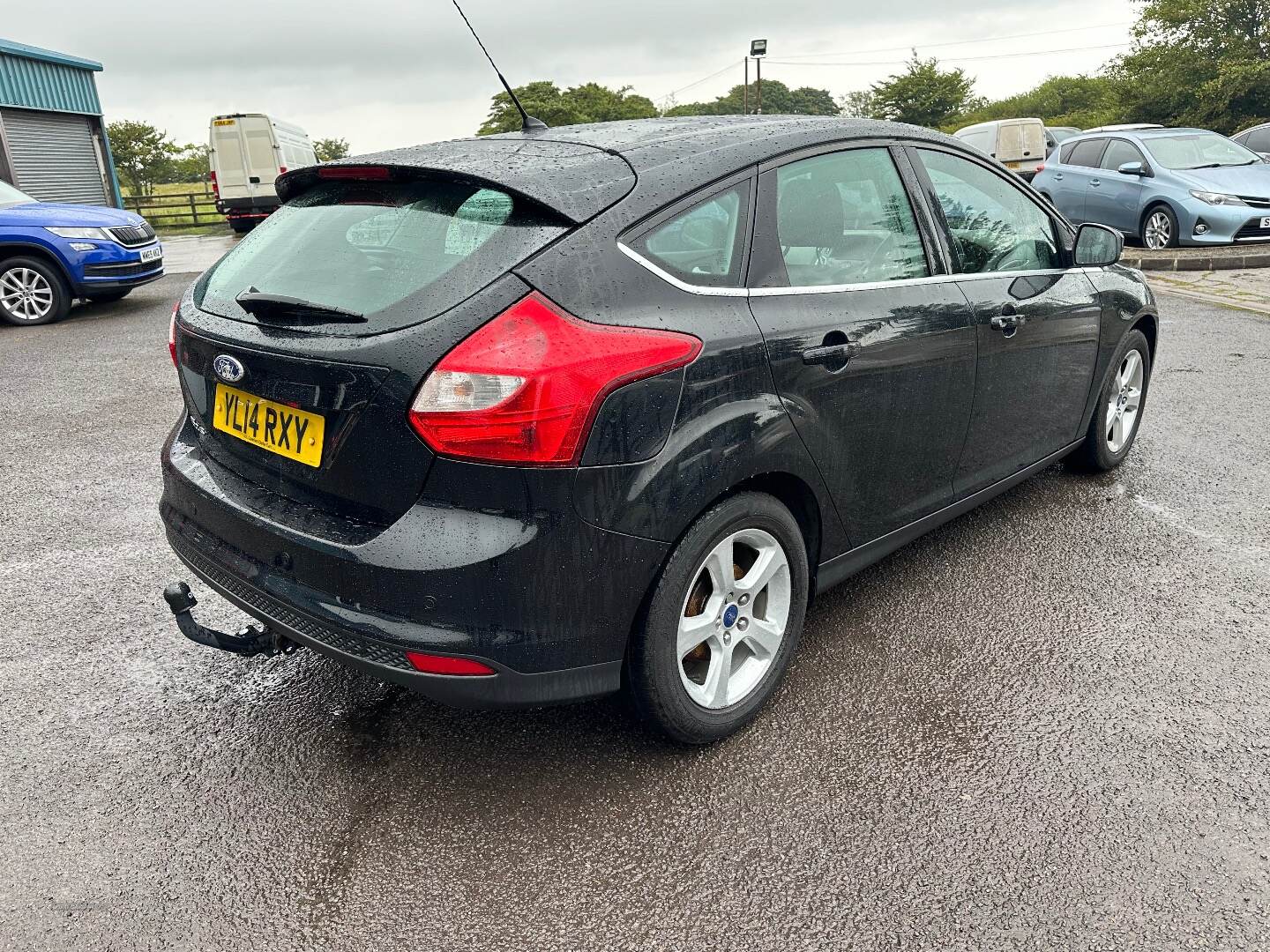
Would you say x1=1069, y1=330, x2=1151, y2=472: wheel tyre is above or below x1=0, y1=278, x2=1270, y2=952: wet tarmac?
above

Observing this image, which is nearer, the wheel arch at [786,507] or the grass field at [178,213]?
the wheel arch at [786,507]

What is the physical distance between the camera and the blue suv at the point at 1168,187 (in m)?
11.6

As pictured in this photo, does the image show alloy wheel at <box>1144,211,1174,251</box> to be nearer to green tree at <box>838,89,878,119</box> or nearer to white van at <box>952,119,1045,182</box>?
white van at <box>952,119,1045,182</box>

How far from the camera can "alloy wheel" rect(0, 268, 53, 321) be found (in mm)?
9508

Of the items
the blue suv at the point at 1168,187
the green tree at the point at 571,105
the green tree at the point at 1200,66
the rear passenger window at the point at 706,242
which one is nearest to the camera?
the rear passenger window at the point at 706,242

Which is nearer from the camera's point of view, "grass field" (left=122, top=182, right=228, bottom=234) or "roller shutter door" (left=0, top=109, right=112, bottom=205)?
"roller shutter door" (left=0, top=109, right=112, bottom=205)

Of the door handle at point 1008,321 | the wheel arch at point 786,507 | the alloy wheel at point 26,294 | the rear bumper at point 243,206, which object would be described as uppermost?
the door handle at point 1008,321

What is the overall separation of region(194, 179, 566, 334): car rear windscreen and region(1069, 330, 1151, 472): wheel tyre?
316cm

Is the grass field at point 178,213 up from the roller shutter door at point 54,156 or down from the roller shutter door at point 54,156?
down

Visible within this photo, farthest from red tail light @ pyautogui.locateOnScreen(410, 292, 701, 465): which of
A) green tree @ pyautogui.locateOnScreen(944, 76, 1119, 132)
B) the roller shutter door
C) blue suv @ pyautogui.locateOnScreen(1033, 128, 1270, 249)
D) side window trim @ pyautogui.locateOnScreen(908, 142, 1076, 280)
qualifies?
green tree @ pyautogui.locateOnScreen(944, 76, 1119, 132)

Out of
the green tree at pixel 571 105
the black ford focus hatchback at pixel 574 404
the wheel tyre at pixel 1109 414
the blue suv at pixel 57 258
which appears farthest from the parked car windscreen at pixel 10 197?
the green tree at pixel 571 105

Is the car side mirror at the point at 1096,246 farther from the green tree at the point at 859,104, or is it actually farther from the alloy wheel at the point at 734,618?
the green tree at the point at 859,104

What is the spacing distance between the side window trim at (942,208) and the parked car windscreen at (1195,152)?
32.6 feet

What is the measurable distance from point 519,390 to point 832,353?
1.04 metres
